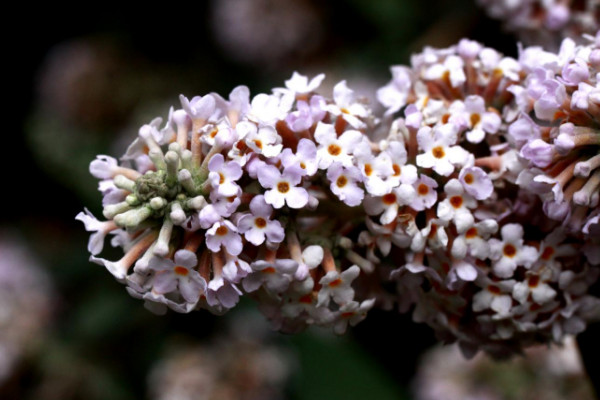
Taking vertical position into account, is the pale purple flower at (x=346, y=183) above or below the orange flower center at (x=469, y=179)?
above

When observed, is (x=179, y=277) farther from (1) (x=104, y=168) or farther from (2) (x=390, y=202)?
(2) (x=390, y=202)

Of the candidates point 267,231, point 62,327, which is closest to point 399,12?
point 62,327

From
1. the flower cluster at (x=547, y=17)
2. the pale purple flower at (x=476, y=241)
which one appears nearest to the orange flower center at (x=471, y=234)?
the pale purple flower at (x=476, y=241)

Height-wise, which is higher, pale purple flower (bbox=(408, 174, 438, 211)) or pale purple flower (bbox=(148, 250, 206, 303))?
pale purple flower (bbox=(408, 174, 438, 211))

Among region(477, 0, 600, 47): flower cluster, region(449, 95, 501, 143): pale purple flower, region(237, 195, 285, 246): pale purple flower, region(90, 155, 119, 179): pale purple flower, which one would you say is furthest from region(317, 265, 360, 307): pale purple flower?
region(477, 0, 600, 47): flower cluster

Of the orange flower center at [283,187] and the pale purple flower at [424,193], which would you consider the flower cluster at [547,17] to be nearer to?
the pale purple flower at [424,193]

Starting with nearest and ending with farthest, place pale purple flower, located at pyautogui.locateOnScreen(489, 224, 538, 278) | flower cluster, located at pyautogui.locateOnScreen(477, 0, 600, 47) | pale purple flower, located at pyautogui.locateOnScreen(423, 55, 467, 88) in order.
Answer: pale purple flower, located at pyautogui.locateOnScreen(489, 224, 538, 278), pale purple flower, located at pyautogui.locateOnScreen(423, 55, 467, 88), flower cluster, located at pyautogui.locateOnScreen(477, 0, 600, 47)

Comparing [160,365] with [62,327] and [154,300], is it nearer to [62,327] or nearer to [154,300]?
[62,327]

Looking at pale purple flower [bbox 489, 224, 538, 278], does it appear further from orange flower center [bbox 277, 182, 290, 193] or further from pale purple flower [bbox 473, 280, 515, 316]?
orange flower center [bbox 277, 182, 290, 193]
